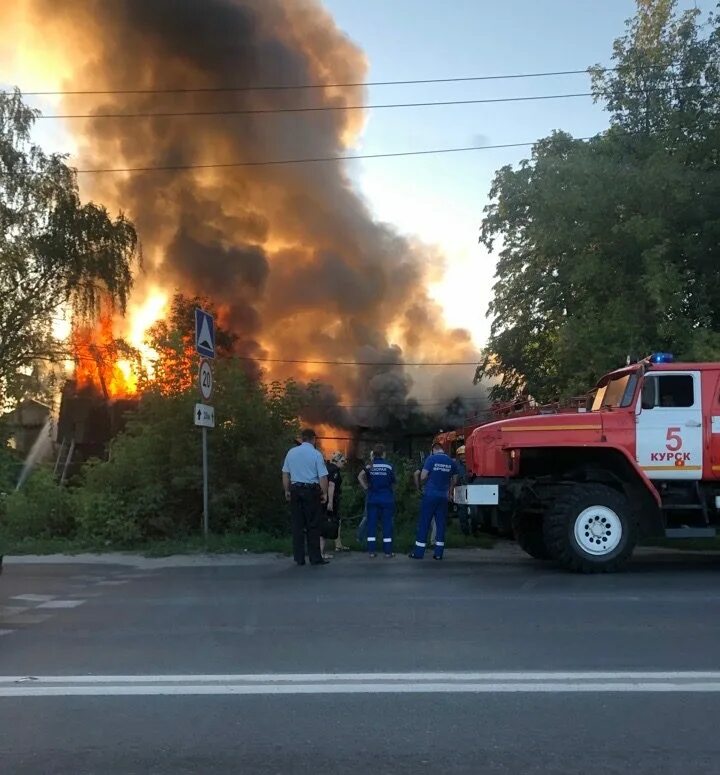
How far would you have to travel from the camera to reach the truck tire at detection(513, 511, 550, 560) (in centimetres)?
1045

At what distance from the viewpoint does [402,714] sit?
421 centimetres

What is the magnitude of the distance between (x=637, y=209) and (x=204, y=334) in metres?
7.93

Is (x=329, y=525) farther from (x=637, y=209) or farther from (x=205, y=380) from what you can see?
(x=637, y=209)

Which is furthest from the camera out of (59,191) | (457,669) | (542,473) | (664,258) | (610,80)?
(59,191)

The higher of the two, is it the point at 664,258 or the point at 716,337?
the point at 664,258

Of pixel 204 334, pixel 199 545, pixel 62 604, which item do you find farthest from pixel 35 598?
pixel 204 334

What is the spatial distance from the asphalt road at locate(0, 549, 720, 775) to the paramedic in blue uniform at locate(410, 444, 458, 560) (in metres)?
2.20

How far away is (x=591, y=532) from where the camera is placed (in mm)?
9375

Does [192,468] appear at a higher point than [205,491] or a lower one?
higher

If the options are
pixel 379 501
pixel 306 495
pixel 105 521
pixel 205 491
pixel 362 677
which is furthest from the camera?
pixel 105 521

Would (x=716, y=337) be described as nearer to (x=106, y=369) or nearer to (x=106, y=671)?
(x=106, y=671)

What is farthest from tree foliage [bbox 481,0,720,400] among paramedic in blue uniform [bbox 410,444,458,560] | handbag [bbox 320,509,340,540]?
handbag [bbox 320,509,340,540]

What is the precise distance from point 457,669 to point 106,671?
2140mm

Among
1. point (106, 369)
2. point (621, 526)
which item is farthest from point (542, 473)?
point (106, 369)
